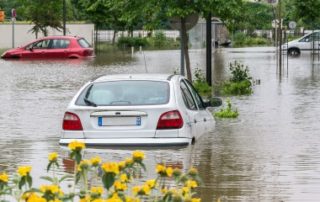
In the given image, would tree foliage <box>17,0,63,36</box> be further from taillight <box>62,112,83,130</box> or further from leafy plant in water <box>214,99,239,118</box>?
taillight <box>62,112,83,130</box>

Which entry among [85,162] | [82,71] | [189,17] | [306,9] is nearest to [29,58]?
[82,71]

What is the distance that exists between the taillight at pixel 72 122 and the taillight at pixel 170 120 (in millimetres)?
1064

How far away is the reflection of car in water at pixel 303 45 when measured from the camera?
56000 millimetres

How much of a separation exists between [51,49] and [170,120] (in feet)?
117

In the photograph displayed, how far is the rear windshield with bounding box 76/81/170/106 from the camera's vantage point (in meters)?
13.0

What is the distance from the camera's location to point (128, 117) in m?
12.8

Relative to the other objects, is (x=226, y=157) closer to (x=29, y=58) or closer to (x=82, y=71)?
(x=82, y=71)

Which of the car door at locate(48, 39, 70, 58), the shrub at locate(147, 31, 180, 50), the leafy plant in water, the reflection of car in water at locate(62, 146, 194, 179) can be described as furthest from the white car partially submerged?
the shrub at locate(147, 31, 180, 50)

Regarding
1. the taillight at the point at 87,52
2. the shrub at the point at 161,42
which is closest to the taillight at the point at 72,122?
the taillight at the point at 87,52

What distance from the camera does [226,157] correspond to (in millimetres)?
14305

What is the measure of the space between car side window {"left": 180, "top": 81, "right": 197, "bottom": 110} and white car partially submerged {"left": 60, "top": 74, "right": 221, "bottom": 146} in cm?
29

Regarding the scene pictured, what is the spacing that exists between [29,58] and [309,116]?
94.5 feet

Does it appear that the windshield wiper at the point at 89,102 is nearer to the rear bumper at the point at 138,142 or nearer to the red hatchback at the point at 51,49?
the rear bumper at the point at 138,142

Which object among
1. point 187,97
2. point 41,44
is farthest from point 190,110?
point 41,44
